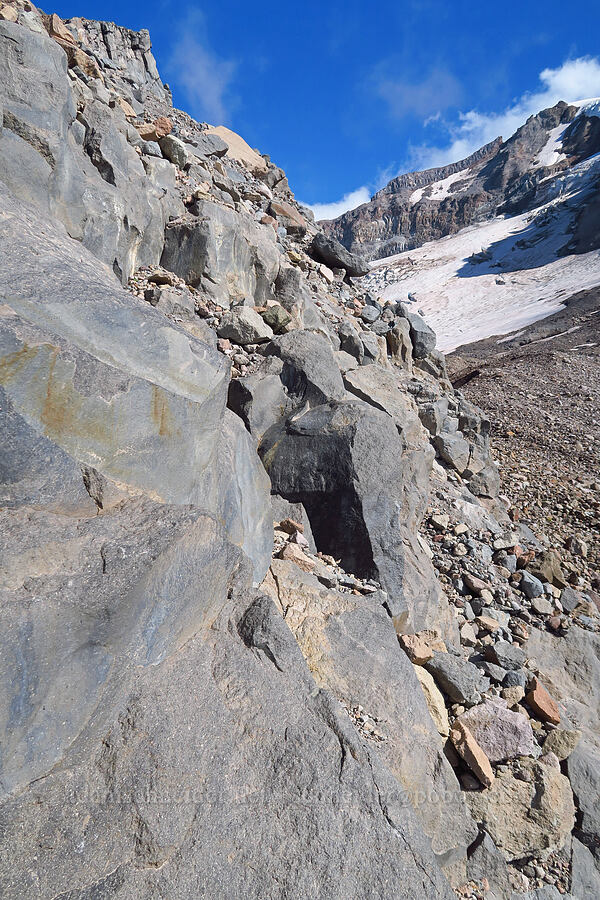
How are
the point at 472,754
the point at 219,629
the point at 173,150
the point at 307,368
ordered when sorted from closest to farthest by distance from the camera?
the point at 219,629 < the point at 472,754 < the point at 307,368 < the point at 173,150

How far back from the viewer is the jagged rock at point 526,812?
3.40 meters

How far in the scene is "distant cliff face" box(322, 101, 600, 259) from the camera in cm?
7238

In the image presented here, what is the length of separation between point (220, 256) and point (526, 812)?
7.30 metres

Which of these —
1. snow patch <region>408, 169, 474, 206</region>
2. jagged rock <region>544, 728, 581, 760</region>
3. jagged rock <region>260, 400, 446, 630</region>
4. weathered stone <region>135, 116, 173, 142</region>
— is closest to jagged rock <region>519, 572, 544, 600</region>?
jagged rock <region>260, 400, 446, 630</region>

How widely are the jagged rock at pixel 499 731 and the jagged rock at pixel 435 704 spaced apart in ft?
0.52

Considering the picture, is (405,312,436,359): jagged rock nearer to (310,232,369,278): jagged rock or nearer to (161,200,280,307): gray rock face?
(310,232,369,278): jagged rock

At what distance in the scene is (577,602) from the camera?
6617 mm

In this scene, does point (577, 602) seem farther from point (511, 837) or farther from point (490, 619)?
point (511, 837)

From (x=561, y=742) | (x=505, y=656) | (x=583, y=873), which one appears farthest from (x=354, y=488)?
(x=583, y=873)

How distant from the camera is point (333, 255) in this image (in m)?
11.6

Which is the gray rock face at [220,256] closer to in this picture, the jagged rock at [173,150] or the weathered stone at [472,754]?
the jagged rock at [173,150]

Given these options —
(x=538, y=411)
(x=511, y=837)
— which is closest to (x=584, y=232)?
(x=538, y=411)

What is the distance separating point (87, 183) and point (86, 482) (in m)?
4.36

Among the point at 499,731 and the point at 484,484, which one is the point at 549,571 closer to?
the point at 484,484
